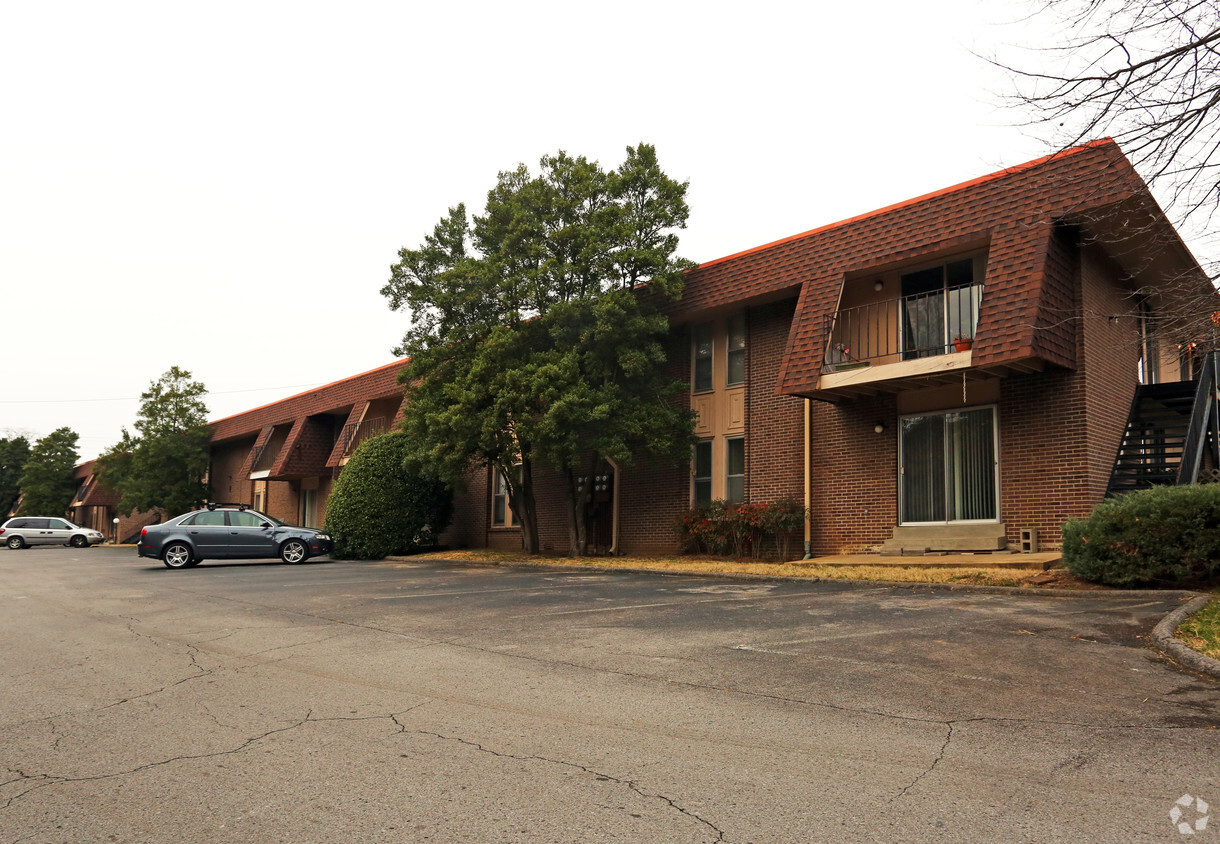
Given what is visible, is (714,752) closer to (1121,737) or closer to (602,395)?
(1121,737)

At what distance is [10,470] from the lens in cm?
7750

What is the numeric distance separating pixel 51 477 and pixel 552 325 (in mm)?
56655

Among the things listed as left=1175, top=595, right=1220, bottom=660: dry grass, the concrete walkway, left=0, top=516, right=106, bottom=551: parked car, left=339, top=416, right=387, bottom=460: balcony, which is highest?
left=339, top=416, right=387, bottom=460: balcony

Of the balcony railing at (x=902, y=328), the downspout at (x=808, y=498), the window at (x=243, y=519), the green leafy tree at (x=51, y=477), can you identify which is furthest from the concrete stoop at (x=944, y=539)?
the green leafy tree at (x=51, y=477)

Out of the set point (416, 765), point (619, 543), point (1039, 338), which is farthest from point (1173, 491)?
point (619, 543)

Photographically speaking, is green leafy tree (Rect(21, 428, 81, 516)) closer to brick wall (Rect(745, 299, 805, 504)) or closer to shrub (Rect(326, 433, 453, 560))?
shrub (Rect(326, 433, 453, 560))

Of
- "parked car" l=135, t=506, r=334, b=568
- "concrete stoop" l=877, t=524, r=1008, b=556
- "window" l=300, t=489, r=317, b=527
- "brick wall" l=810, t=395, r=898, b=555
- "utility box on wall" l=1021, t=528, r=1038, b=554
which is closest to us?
"utility box on wall" l=1021, t=528, r=1038, b=554

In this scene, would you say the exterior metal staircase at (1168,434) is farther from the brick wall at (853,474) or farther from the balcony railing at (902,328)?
the brick wall at (853,474)

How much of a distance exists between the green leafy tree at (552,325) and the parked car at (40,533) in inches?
1227

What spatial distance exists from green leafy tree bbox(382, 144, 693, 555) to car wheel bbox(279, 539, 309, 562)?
5033 millimetres

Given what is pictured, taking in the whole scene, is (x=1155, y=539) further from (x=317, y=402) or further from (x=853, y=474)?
(x=317, y=402)

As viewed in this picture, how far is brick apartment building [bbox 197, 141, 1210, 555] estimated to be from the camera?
14875 millimetres

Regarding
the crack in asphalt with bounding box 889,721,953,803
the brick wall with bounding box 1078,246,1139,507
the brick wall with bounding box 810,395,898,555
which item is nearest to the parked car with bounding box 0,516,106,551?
the brick wall with bounding box 810,395,898,555

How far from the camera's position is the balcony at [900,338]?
15758 millimetres
